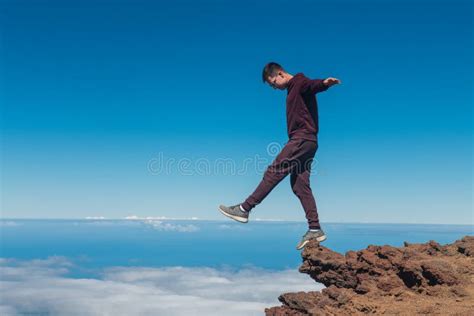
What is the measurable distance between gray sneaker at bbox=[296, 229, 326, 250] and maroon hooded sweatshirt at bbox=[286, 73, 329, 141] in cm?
188

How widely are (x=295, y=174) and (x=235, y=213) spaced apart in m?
1.44

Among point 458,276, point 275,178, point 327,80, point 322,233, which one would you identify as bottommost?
point 458,276

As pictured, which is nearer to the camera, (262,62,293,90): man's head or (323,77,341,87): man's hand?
(323,77,341,87): man's hand

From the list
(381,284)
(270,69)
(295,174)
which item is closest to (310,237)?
(295,174)

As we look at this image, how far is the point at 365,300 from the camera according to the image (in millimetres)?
8102

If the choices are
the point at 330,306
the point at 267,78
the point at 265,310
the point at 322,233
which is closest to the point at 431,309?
the point at 330,306

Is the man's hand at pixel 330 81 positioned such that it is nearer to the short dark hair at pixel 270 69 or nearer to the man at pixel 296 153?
the man at pixel 296 153

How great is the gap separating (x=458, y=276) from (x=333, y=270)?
88.6 inches

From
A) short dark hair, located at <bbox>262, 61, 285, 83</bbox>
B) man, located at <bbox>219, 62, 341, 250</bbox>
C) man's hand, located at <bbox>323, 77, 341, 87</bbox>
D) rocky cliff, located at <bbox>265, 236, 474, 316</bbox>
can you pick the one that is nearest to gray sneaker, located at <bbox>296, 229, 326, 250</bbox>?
man, located at <bbox>219, 62, 341, 250</bbox>

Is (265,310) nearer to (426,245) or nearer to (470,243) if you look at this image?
(426,245)

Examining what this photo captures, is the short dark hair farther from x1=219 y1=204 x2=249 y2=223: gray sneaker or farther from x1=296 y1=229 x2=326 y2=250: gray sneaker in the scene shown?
x1=296 y1=229 x2=326 y2=250: gray sneaker

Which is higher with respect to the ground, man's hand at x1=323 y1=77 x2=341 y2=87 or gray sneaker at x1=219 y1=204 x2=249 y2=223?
man's hand at x1=323 y1=77 x2=341 y2=87

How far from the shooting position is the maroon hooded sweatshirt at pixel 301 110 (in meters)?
8.77

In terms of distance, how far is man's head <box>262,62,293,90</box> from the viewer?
9.04m
